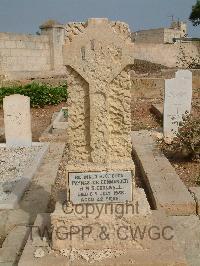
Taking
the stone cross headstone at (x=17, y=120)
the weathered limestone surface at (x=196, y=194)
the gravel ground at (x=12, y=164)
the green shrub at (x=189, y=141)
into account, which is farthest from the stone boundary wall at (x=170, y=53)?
the weathered limestone surface at (x=196, y=194)

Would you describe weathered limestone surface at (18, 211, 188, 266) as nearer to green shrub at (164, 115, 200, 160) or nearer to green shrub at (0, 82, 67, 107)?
green shrub at (164, 115, 200, 160)

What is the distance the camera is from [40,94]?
13.0 metres

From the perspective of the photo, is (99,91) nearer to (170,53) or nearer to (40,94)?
(40,94)

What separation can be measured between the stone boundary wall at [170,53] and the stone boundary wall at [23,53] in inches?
331

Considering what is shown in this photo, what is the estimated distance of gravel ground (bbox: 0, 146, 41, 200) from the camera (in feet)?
17.6

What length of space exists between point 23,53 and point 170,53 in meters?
13.4

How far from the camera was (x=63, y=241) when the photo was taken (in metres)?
3.25

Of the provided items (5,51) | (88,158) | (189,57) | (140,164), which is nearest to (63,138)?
(140,164)

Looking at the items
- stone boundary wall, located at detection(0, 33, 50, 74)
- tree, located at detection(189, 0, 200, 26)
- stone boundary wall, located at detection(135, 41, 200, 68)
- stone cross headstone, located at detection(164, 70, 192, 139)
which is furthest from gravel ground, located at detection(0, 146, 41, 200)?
tree, located at detection(189, 0, 200, 26)

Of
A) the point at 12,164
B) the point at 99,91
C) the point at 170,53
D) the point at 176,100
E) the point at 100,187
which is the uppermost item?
the point at 170,53

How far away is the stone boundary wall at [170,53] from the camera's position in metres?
27.6

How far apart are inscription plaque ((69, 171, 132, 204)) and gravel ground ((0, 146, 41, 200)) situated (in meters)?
1.89

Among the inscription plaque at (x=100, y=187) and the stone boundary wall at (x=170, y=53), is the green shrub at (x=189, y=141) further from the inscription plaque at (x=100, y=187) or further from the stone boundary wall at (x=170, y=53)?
the stone boundary wall at (x=170, y=53)

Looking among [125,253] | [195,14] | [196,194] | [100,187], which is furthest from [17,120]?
[195,14]
